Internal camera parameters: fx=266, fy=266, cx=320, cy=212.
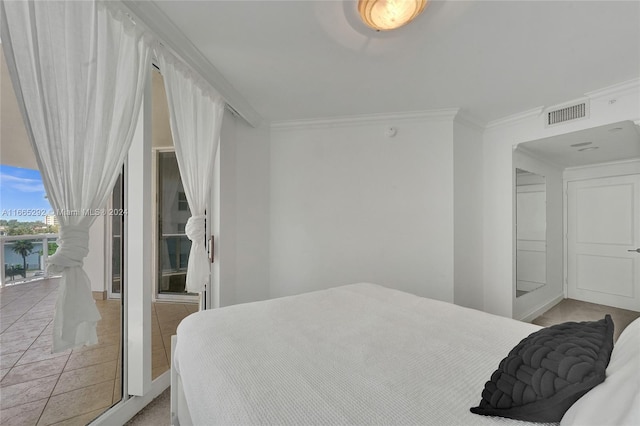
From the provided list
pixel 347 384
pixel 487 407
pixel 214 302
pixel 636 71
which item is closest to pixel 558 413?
pixel 487 407

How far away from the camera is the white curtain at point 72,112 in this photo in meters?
1.06

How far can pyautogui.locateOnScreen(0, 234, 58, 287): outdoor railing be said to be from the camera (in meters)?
1.18

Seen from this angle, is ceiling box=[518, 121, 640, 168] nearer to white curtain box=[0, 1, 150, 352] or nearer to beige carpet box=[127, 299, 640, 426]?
beige carpet box=[127, 299, 640, 426]

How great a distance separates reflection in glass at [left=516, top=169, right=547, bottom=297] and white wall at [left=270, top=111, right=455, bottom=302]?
3.60 feet

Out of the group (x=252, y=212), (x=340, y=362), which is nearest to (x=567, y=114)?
(x=340, y=362)

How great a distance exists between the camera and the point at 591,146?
3174 mm

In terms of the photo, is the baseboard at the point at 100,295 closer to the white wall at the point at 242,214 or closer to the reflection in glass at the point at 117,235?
the reflection in glass at the point at 117,235

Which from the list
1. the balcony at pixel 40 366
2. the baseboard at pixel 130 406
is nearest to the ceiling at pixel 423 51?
the balcony at pixel 40 366

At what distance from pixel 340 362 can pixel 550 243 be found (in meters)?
4.46

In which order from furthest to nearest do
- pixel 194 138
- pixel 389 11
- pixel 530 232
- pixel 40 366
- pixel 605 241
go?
pixel 605 241
pixel 530 232
pixel 194 138
pixel 389 11
pixel 40 366

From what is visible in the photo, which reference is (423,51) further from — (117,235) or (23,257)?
(23,257)

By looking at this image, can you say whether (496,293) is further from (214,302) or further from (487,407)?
(214,302)

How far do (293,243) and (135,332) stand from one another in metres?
1.83

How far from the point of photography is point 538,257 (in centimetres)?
371
